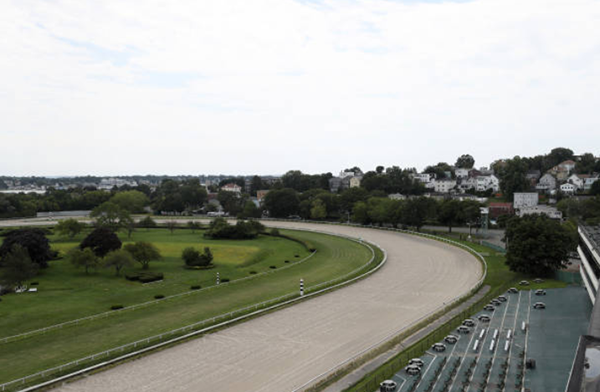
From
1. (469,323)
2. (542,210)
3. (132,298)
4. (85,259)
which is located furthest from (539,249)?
(542,210)

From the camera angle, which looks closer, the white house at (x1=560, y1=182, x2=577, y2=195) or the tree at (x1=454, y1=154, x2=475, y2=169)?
the white house at (x1=560, y1=182, x2=577, y2=195)

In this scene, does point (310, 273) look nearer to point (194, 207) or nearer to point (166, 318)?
point (166, 318)

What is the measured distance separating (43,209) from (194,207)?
33.4m

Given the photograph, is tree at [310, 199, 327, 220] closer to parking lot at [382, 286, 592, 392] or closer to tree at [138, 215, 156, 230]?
tree at [138, 215, 156, 230]

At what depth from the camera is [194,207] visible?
349 feet

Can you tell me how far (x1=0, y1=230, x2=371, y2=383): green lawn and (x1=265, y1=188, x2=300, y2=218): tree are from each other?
3132 centimetres

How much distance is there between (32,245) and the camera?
129ft

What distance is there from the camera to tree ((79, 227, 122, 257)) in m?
42.2

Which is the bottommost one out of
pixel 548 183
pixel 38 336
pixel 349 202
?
pixel 38 336

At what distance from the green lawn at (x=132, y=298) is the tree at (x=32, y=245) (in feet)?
4.31

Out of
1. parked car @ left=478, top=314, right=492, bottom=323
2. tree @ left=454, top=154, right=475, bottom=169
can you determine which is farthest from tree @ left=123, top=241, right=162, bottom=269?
tree @ left=454, top=154, right=475, bottom=169

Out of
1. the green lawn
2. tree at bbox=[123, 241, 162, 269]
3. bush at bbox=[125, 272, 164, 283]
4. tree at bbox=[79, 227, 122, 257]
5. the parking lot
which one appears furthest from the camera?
tree at bbox=[79, 227, 122, 257]

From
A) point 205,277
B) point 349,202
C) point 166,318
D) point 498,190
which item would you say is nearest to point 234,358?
point 166,318

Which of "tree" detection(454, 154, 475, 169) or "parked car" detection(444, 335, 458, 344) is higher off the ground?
"tree" detection(454, 154, 475, 169)
